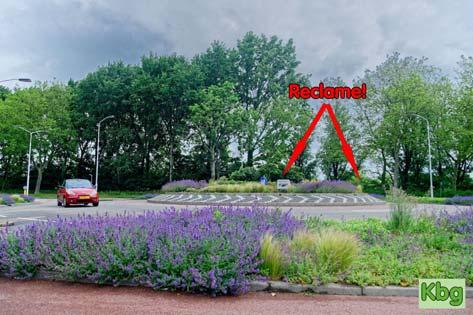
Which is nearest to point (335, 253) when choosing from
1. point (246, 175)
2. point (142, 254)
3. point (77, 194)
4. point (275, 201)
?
point (142, 254)

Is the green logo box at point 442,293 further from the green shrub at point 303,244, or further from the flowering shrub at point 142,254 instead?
the flowering shrub at point 142,254

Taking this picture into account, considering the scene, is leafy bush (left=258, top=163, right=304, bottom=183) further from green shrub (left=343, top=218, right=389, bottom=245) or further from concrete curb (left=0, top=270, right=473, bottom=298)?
concrete curb (left=0, top=270, right=473, bottom=298)

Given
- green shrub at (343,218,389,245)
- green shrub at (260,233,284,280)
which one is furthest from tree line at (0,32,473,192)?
green shrub at (260,233,284,280)

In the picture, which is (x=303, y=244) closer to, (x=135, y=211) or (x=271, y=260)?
(x=271, y=260)

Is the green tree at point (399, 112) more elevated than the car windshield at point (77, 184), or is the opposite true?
the green tree at point (399, 112)

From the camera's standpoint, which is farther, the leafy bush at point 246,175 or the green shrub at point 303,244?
the leafy bush at point 246,175

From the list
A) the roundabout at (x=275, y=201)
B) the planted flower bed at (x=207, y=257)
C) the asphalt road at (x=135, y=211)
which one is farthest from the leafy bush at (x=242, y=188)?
the planted flower bed at (x=207, y=257)

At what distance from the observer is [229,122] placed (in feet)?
122

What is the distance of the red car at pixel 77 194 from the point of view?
20016 millimetres

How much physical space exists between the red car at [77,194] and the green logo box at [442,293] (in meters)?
18.8

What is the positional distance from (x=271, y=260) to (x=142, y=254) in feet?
5.69

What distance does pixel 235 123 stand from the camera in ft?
123

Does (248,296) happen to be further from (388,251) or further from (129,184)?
(129,184)

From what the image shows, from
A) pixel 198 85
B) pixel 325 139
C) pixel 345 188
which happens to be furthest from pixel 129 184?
pixel 345 188
